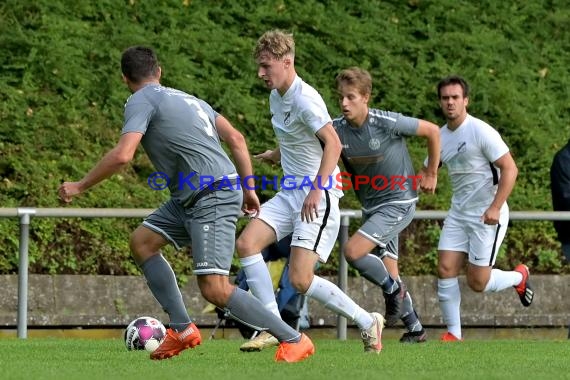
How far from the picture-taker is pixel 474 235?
12734 mm

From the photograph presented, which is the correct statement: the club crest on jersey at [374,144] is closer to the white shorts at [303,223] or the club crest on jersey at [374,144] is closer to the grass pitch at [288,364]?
the white shorts at [303,223]

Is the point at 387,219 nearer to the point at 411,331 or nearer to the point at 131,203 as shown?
the point at 411,331

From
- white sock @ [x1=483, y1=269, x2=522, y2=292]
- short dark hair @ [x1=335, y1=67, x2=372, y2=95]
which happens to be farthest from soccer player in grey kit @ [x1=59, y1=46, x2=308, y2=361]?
white sock @ [x1=483, y1=269, x2=522, y2=292]

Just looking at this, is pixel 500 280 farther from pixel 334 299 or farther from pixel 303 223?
pixel 303 223

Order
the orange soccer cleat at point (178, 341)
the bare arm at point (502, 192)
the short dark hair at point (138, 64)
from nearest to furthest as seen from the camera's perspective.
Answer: the short dark hair at point (138, 64) → the orange soccer cleat at point (178, 341) → the bare arm at point (502, 192)

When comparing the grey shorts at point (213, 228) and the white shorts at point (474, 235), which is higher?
the grey shorts at point (213, 228)

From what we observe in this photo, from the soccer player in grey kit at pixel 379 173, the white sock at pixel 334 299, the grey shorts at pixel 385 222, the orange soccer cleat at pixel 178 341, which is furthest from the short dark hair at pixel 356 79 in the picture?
the orange soccer cleat at pixel 178 341

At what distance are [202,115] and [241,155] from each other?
0.37 m

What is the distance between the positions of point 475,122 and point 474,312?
2.74 meters

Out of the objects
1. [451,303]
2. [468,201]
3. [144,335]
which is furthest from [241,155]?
[451,303]

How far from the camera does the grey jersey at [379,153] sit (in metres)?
11.7

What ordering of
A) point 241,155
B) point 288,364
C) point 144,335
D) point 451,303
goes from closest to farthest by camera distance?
point 288,364
point 241,155
point 144,335
point 451,303

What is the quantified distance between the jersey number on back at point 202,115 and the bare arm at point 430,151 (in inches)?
107

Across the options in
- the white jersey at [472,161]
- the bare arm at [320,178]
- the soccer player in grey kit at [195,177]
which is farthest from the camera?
the white jersey at [472,161]
